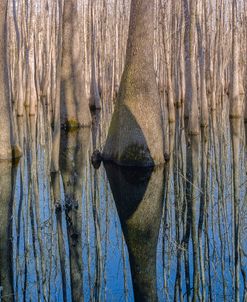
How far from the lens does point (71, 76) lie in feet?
61.4

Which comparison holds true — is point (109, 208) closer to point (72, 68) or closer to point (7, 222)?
point (7, 222)

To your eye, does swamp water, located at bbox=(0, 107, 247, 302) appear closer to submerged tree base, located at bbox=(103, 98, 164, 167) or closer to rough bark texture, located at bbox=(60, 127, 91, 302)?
rough bark texture, located at bbox=(60, 127, 91, 302)

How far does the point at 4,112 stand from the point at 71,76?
6064 millimetres

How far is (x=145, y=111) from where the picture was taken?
1184cm

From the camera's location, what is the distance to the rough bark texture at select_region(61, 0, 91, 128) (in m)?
18.5

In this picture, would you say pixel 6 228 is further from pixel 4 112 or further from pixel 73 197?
pixel 4 112

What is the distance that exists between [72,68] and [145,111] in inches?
292

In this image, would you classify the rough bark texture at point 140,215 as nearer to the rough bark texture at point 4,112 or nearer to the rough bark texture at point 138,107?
the rough bark texture at point 138,107

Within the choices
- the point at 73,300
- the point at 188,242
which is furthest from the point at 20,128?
the point at 73,300

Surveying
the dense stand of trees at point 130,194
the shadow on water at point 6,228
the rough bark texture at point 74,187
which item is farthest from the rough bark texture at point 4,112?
the rough bark texture at point 74,187

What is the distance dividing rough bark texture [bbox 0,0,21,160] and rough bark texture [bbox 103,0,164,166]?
2101mm

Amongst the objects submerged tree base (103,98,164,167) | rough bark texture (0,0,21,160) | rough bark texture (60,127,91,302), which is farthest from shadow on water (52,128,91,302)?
rough bark texture (0,0,21,160)

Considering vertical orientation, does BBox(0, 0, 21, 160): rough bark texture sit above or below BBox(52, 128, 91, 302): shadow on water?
above

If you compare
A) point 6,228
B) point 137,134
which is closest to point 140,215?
point 6,228
